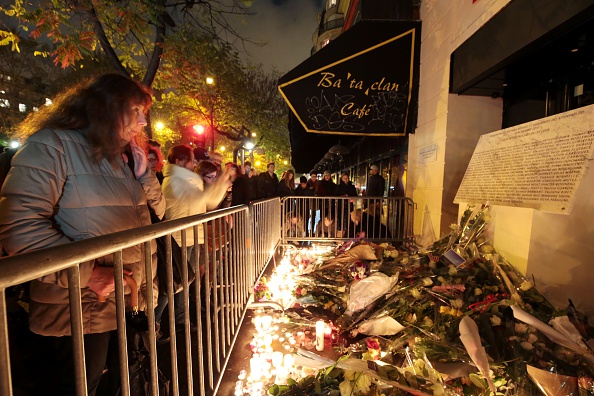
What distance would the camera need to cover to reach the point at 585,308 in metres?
2.25

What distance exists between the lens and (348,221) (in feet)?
22.2

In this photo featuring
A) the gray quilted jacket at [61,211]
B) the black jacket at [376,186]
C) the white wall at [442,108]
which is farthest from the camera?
the black jacket at [376,186]

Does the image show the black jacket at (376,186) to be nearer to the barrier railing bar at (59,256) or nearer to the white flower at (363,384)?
the white flower at (363,384)

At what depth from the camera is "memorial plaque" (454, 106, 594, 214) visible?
6.81ft

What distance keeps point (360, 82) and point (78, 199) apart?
199 inches

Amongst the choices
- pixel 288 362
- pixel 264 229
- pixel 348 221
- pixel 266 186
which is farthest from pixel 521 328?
pixel 266 186

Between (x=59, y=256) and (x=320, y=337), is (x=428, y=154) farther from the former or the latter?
(x=59, y=256)

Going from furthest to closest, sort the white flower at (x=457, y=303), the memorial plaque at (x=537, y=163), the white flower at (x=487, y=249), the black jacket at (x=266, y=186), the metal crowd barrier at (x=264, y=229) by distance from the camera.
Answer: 1. the black jacket at (x=266, y=186)
2. the metal crowd barrier at (x=264, y=229)
3. the white flower at (x=487, y=249)
4. the white flower at (x=457, y=303)
5. the memorial plaque at (x=537, y=163)

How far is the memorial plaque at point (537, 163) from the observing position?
6.81 feet

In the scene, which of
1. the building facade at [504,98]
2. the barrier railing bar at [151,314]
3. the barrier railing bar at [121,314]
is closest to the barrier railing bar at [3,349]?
the barrier railing bar at [121,314]

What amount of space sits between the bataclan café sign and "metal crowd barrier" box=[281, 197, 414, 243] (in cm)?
172

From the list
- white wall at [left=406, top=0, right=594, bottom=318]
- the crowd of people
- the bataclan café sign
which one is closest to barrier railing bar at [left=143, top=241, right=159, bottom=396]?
the crowd of people

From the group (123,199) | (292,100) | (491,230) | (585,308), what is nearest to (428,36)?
(292,100)

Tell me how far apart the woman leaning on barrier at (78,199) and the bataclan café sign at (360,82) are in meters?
3.90
